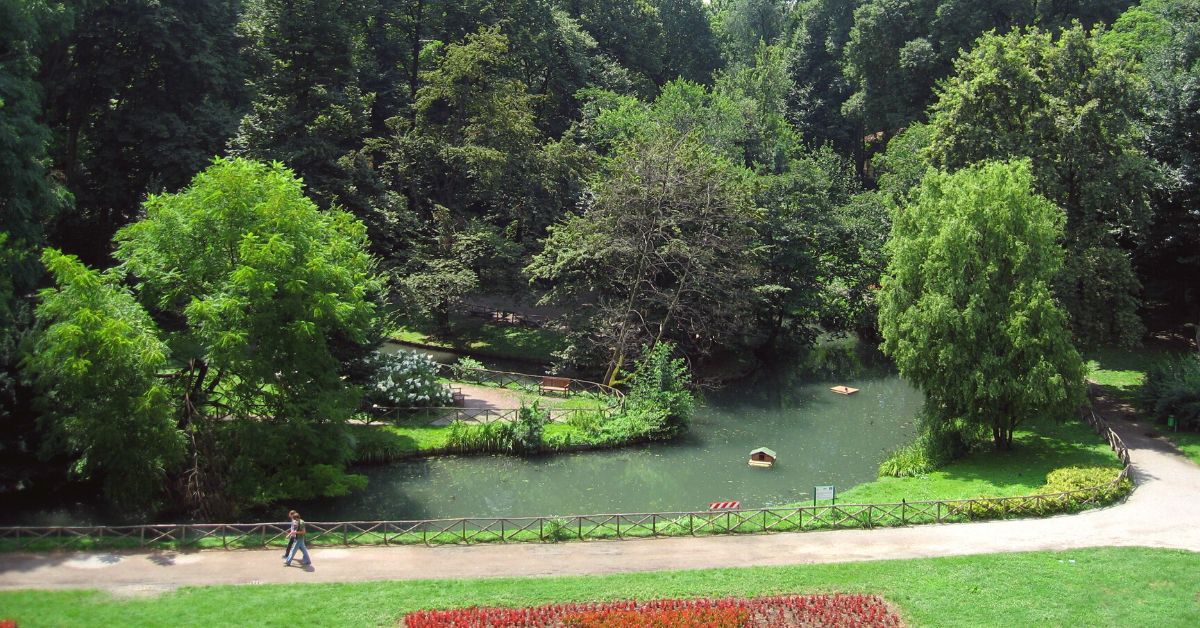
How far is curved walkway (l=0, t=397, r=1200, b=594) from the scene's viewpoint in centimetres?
2442

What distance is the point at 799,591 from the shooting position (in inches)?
953

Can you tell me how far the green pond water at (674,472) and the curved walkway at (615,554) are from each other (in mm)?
5620

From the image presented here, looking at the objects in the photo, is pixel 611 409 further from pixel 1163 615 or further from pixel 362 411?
pixel 1163 615

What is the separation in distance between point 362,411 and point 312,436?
8307mm

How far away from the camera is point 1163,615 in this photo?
22.9 metres

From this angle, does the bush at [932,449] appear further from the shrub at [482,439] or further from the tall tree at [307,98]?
the tall tree at [307,98]

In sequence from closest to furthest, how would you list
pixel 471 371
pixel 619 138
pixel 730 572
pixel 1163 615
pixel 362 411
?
1. pixel 1163 615
2. pixel 730 572
3. pixel 362 411
4. pixel 471 371
5. pixel 619 138

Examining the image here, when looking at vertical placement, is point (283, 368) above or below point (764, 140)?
below

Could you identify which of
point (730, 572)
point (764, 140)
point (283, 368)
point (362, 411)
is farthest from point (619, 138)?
point (730, 572)

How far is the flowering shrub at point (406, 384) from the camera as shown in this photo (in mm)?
40688

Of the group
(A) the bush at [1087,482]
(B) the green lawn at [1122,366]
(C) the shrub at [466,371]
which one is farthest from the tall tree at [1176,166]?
(C) the shrub at [466,371]

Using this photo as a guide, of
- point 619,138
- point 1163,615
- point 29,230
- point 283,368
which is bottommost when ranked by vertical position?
point 1163,615

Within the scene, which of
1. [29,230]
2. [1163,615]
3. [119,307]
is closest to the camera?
[1163,615]

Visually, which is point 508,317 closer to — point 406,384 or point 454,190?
point 454,190
